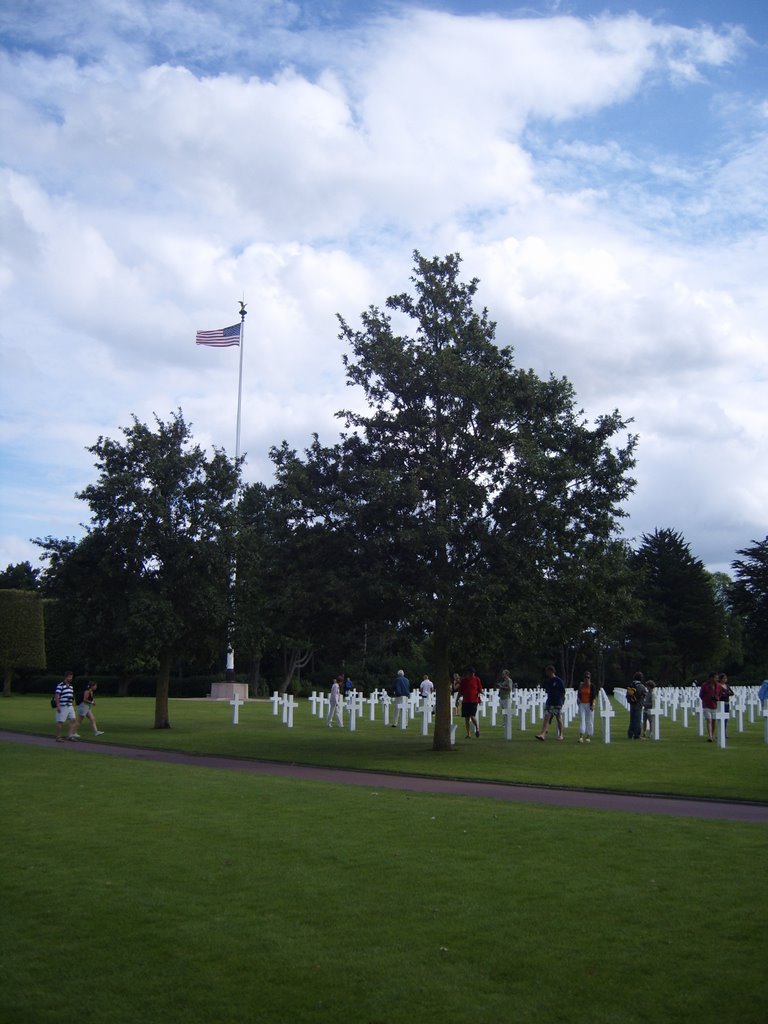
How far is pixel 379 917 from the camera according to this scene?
320 inches

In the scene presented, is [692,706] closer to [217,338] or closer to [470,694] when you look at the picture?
[470,694]

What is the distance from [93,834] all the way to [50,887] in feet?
9.42

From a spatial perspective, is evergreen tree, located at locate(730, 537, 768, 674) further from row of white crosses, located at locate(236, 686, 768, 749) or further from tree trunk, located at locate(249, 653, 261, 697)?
tree trunk, located at locate(249, 653, 261, 697)

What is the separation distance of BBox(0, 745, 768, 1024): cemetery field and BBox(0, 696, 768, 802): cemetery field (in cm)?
533

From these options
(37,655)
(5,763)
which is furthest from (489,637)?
(37,655)

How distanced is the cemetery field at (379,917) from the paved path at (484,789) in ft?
4.67

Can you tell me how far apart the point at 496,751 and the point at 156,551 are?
13.5 m

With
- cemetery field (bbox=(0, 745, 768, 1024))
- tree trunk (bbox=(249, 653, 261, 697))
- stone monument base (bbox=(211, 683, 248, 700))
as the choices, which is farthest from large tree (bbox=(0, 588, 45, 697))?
cemetery field (bbox=(0, 745, 768, 1024))

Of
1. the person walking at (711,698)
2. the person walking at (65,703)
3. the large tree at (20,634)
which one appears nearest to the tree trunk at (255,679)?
the large tree at (20,634)

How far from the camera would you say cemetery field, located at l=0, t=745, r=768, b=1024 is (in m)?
6.27

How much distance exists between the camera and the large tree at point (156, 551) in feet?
107

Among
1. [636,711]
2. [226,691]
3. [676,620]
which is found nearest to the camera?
→ [636,711]

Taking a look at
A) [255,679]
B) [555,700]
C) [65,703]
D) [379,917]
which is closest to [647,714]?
[555,700]

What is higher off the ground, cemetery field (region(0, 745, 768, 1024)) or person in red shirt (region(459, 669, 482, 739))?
person in red shirt (region(459, 669, 482, 739))
